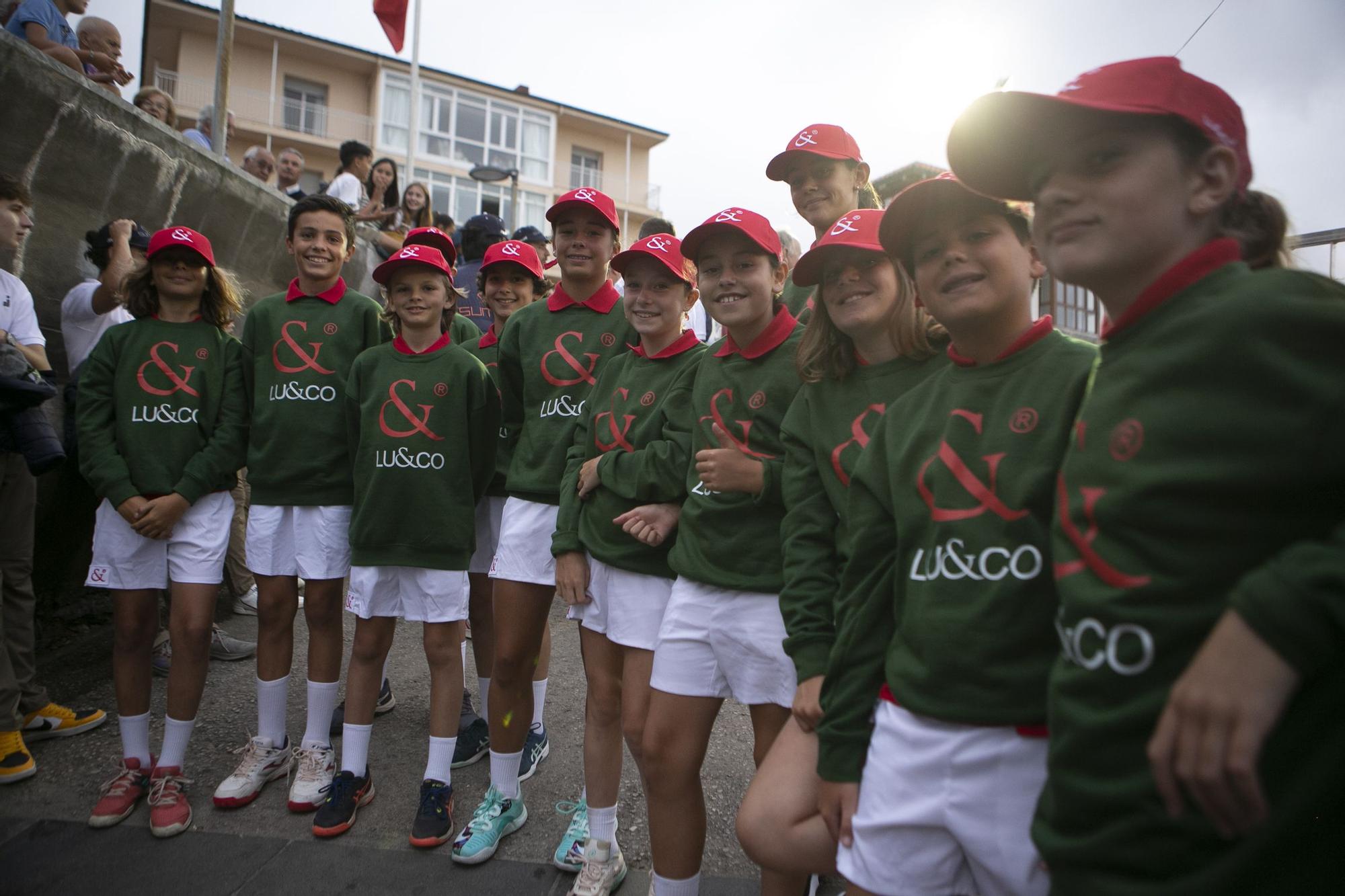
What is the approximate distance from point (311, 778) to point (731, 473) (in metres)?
2.22

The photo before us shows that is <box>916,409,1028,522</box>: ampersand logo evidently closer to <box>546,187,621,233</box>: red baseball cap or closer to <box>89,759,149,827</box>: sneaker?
<box>546,187,621,233</box>: red baseball cap

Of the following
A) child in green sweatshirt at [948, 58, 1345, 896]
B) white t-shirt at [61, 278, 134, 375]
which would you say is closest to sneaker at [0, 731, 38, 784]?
white t-shirt at [61, 278, 134, 375]

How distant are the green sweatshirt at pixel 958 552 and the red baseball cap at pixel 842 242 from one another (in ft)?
1.56

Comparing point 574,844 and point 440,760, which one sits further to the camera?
point 440,760

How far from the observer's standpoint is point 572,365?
3.11m

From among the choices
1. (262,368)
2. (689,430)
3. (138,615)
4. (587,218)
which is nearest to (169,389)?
(262,368)

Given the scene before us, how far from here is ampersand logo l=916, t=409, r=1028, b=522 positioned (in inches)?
53.9

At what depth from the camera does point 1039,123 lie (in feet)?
4.19

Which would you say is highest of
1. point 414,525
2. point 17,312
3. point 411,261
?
point 411,261

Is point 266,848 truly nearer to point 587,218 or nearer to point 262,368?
point 262,368

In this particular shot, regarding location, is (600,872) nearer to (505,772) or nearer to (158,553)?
(505,772)

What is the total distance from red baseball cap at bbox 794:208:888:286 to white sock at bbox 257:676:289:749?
2750mm

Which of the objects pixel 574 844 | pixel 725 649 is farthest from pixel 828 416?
pixel 574 844

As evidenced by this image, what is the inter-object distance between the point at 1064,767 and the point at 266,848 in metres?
2.80
